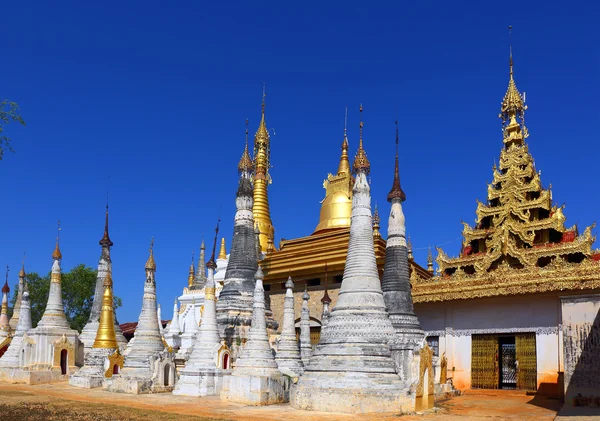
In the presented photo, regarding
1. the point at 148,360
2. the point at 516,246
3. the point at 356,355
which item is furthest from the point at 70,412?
the point at 516,246

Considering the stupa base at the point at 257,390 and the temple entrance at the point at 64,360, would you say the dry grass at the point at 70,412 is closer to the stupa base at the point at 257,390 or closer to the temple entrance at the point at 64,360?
the stupa base at the point at 257,390

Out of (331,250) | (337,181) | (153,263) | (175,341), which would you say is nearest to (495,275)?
(331,250)

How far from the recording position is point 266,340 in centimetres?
1933

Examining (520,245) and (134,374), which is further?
(520,245)

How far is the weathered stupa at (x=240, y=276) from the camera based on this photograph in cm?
2561

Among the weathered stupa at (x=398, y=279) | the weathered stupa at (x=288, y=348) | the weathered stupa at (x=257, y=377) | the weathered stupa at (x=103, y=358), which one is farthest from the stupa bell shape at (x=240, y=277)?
the weathered stupa at (x=398, y=279)

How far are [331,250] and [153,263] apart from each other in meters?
9.92

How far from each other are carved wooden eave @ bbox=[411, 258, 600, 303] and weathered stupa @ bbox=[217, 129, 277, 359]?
7.15 metres

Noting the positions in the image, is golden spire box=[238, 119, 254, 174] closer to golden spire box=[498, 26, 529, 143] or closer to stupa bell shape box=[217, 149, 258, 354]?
stupa bell shape box=[217, 149, 258, 354]

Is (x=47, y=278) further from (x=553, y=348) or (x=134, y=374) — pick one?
(x=553, y=348)

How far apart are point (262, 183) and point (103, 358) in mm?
20538

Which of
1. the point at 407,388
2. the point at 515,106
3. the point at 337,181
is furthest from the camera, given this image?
the point at 337,181

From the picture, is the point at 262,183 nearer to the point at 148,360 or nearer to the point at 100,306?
the point at 100,306

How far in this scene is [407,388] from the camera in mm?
15969
